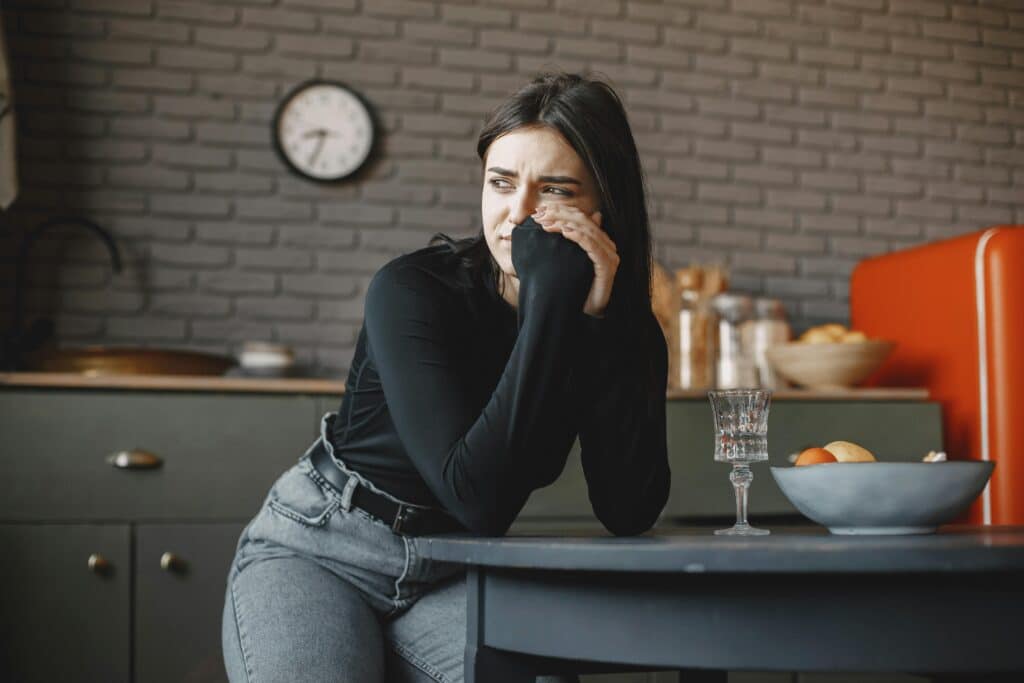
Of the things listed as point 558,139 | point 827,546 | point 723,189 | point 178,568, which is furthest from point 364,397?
point 723,189

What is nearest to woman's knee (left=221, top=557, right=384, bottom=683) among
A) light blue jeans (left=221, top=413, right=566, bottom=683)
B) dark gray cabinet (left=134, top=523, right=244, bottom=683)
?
light blue jeans (left=221, top=413, right=566, bottom=683)

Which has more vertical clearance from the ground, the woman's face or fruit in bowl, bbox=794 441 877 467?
the woman's face

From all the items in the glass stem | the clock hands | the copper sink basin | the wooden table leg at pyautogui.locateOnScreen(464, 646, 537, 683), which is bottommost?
the wooden table leg at pyautogui.locateOnScreen(464, 646, 537, 683)

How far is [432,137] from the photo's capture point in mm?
3242

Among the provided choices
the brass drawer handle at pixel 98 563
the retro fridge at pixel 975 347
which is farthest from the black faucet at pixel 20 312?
the retro fridge at pixel 975 347

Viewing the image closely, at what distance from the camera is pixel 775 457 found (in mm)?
2812

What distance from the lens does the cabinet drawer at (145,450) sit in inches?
95.4

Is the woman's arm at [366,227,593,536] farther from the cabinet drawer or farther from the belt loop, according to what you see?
the cabinet drawer

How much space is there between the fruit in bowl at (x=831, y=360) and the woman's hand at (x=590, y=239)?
5.65ft

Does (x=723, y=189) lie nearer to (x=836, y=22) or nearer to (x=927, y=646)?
(x=836, y=22)

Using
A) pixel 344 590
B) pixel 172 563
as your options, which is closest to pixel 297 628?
pixel 344 590

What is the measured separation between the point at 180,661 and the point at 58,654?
0.28 meters

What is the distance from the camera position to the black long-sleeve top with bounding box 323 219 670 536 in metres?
1.24

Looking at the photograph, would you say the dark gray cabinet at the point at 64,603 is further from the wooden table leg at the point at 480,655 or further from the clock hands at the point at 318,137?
the wooden table leg at the point at 480,655
